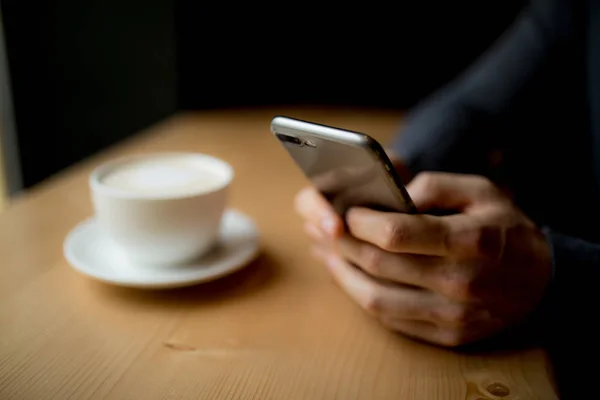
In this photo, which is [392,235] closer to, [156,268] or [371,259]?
[371,259]

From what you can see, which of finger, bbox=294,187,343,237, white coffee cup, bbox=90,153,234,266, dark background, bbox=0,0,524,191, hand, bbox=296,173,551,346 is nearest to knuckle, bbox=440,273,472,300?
hand, bbox=296,173,551,346

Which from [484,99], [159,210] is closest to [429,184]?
[159,210]

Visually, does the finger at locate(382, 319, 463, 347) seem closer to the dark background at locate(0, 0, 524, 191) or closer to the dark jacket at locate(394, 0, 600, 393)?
the dark jacket at locate(394, 0, 600, 393)

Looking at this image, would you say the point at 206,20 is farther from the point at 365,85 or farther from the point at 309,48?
the point at 365,85

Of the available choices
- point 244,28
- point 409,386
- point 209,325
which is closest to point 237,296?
point 209,325

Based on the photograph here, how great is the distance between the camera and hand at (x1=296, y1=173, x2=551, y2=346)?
483mm

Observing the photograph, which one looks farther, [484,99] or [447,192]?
[484,99]

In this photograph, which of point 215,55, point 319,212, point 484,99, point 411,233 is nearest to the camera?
point 411,233

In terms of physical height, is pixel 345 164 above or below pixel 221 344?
above

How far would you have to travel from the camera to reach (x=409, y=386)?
45 cm

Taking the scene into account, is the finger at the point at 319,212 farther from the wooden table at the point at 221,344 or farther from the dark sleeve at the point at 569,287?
the dark sleeve at the point at 569,287

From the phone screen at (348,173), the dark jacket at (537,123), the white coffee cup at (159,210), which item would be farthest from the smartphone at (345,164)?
the dark jacket at (537,123)

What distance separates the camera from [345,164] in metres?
0.48

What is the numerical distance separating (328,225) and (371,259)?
0.18ft
